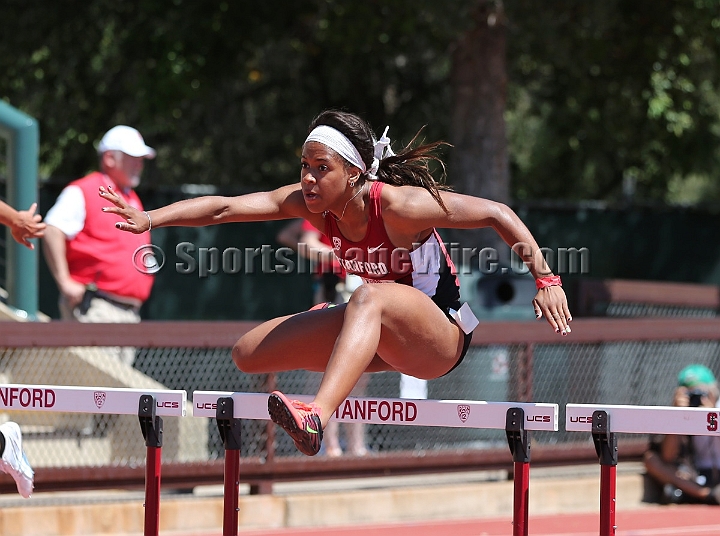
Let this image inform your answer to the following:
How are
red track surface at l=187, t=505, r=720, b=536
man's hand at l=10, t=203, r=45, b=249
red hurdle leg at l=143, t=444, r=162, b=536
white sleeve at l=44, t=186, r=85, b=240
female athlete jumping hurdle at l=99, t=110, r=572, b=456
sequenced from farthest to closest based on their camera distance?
white sleeve at l=44, t=186, r=85, b=240, red track surface at l=187, t=505, r=720, b=536, man's hand at l=10, t=203, r=45, b=249, red hurdle leg at l=143, t=444, r=162, b=536, female athlete jumping hurdle at l=99, t=110, r=572, b=456

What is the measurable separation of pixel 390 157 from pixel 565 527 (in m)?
3.57

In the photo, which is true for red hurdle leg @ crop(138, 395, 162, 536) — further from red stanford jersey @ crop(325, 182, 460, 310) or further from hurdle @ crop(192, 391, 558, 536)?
red stanford jersey @ crop(325, 182, 460, 310)

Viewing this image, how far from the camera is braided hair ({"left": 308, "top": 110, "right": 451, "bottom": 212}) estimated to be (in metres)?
4.76

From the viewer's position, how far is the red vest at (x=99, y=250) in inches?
292

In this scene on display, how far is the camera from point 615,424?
4.57 meters

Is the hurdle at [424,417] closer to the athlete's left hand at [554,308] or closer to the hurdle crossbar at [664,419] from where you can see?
the hurdle crossbar at [664,419]

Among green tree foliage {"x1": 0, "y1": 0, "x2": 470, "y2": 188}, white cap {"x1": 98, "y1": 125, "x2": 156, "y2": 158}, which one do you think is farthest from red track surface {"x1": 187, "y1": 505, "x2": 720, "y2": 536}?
green tree foliage {"x1": 0, "y1": 0, "x2": 470, "y2": 188}

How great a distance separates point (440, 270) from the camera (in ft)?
16.6

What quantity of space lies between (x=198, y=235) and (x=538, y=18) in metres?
4.28

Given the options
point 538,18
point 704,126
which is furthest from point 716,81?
point 538,18

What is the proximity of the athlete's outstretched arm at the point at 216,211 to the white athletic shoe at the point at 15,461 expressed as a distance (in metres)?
1.11

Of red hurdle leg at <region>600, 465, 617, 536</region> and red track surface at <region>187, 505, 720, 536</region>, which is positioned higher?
red hurdle leg at <region>600, 465, 617, 536</region>

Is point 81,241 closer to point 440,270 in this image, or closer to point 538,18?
point 440,270

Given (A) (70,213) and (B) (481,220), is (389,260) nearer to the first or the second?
(B) (481,220)
